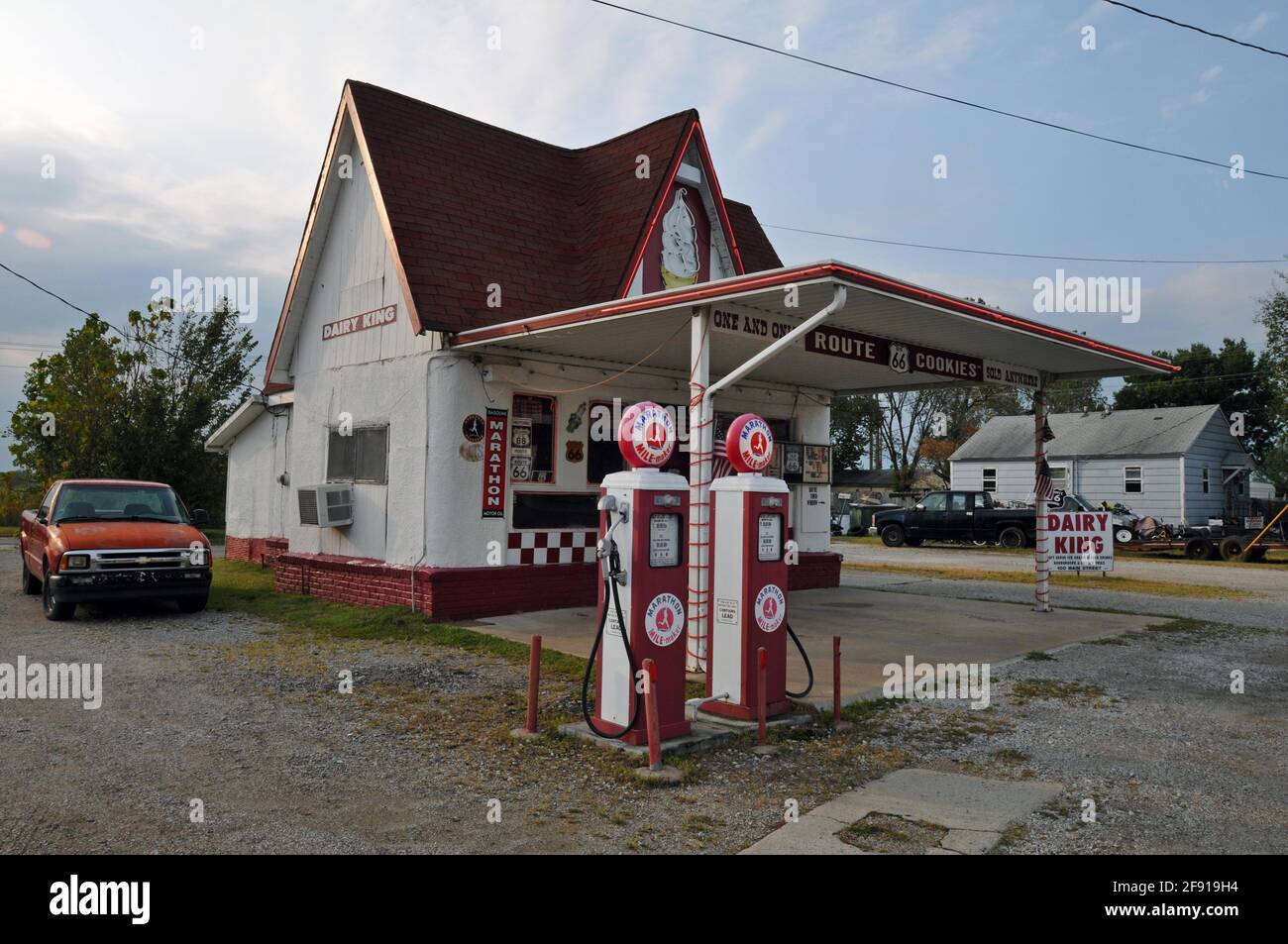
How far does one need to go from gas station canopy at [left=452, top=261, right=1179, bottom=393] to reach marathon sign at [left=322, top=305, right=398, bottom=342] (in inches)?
70.7

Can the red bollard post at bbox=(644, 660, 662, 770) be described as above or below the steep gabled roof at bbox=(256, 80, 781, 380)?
below

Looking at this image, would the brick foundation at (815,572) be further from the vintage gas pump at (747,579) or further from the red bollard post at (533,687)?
the red bollard post at (533,687)

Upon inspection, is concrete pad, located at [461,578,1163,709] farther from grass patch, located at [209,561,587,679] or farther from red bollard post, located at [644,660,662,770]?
red bollard post, located at [644,660,662,770]

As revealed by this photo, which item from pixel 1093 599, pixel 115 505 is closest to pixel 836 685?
pixel 115 505

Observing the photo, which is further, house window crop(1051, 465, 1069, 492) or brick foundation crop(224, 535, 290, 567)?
house window crop(1051, 465, 1069, 492)

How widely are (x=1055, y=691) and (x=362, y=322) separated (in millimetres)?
10080

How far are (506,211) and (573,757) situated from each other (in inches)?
375

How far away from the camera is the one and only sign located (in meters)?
A: 8.67

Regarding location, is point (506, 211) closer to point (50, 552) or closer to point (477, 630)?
point (477, 630)

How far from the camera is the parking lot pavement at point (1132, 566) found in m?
19.1

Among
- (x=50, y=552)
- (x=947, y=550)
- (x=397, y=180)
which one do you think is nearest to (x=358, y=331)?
(x=397, y=180)

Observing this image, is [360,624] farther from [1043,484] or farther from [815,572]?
[1043,484]

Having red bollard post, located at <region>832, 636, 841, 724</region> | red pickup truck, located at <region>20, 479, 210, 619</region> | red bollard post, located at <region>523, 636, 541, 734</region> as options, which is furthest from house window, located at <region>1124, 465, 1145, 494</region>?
red bollard post, located at <region>523, 636, 541, 734</region>

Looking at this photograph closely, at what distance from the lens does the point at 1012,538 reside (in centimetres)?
2923
